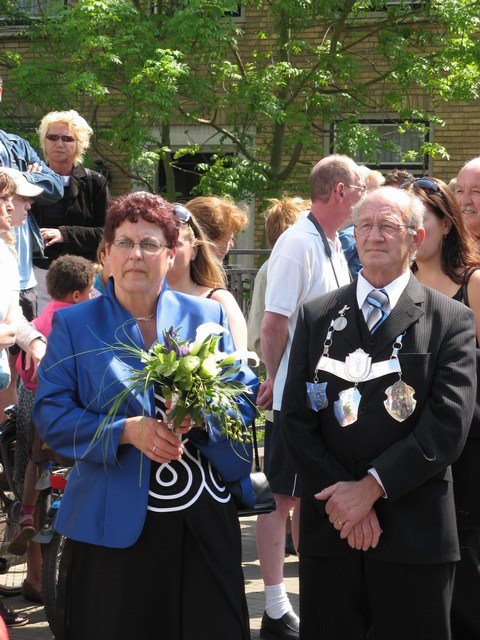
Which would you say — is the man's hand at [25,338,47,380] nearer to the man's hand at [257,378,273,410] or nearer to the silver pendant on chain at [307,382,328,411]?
the man's hand at [257,378,273,410]

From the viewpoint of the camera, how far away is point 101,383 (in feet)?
13.4

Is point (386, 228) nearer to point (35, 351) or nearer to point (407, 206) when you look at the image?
point (407, 206)

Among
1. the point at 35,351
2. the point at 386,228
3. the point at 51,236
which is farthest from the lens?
the point at 51,236

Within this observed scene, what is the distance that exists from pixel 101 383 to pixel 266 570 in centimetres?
238

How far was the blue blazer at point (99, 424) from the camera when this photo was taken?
13.1ft

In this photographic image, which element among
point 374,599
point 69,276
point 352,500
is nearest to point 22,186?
point 69,276

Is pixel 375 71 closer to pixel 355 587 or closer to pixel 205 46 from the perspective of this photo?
pixel 205 46

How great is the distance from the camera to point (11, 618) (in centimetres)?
617

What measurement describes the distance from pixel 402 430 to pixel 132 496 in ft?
3.58

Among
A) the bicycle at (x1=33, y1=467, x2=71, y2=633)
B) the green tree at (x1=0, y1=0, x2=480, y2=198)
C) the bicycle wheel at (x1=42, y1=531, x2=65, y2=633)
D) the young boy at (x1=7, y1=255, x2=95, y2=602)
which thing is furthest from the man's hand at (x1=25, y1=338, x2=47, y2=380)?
the green tree at (x1=0, y1=0, x2=480, y2=198)

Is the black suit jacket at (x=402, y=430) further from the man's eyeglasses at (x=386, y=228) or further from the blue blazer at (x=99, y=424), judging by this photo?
the blue blazer at (x=99, y=424)

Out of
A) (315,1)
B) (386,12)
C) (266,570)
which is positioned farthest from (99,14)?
(266,570)

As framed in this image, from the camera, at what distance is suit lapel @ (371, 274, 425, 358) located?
4.44 metres

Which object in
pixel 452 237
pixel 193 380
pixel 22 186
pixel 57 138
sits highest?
pixel 57 138
